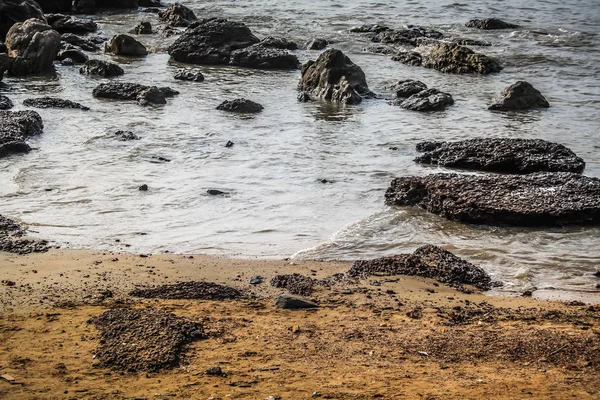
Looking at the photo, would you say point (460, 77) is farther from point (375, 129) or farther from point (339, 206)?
point (339, 206)

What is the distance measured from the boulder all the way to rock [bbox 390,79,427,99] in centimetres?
205

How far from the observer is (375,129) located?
Result: 1213 centimetres

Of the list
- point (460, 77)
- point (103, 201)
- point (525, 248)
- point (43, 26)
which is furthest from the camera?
point (43, 26)

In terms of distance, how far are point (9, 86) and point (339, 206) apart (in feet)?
27.3

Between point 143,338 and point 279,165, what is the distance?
5.19 meters

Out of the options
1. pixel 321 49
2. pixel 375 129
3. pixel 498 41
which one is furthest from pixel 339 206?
pixel 498 41

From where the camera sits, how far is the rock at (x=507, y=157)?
987 cm

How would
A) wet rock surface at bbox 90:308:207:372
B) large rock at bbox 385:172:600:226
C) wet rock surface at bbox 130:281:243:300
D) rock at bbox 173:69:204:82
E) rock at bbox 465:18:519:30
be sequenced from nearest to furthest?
wet rock surface at bbox 90:308:207:372, wet rock surface at bbox 130:281:243:300, large rock at bbox 385:172:600:226, rock at bbox 173:69:204:82, rock at bbox 465:18:519:30

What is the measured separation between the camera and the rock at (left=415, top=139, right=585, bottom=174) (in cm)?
987

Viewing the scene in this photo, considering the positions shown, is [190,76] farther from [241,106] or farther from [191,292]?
[191,292]

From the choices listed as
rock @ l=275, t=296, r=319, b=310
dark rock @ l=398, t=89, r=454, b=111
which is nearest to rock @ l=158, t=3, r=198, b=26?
dark rock @ l=398, t=89, r=454, b=111

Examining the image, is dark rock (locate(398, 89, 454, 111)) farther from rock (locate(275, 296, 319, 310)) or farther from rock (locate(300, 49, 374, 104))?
rock (locate(275, 296, 319, 310))

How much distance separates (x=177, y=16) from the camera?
22469 millimetres

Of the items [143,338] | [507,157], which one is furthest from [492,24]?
[143,338]
